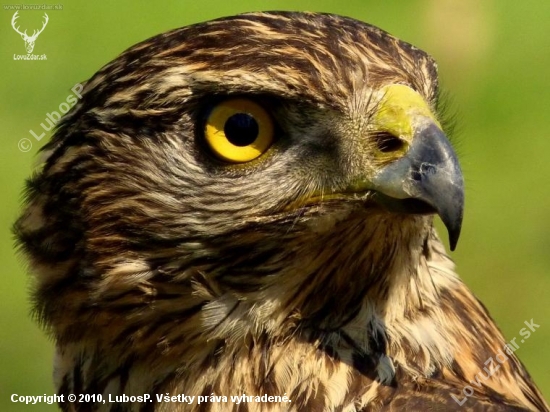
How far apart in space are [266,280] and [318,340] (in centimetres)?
26

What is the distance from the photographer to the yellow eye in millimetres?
3512

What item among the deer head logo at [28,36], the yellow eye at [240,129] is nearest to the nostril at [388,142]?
the yellow eye at [240,129]

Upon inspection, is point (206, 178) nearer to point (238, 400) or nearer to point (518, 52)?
point (238, 400)

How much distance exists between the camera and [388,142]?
3410mm

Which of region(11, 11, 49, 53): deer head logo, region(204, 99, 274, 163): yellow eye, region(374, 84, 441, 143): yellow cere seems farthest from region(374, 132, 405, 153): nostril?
region(11, 11, 49, 53): deer head logo

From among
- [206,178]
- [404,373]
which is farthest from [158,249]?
[404,373]

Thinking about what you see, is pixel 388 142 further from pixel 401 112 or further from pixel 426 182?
pixel 426 182

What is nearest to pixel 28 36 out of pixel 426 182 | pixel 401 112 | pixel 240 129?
pixel 240 129

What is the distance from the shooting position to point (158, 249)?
12.0 feet

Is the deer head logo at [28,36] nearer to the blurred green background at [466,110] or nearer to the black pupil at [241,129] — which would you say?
the blurred green background at [466,110]

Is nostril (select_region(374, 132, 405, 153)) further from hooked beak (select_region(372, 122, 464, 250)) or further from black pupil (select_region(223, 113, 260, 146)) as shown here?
black pupil (select_region(223, 113, 260, 146))

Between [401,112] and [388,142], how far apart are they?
0.10 metres

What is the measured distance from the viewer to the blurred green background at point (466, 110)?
768 centimetres

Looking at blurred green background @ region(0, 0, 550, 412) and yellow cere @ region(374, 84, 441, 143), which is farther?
blurred green background @ region(0, 0, 550, 412)
